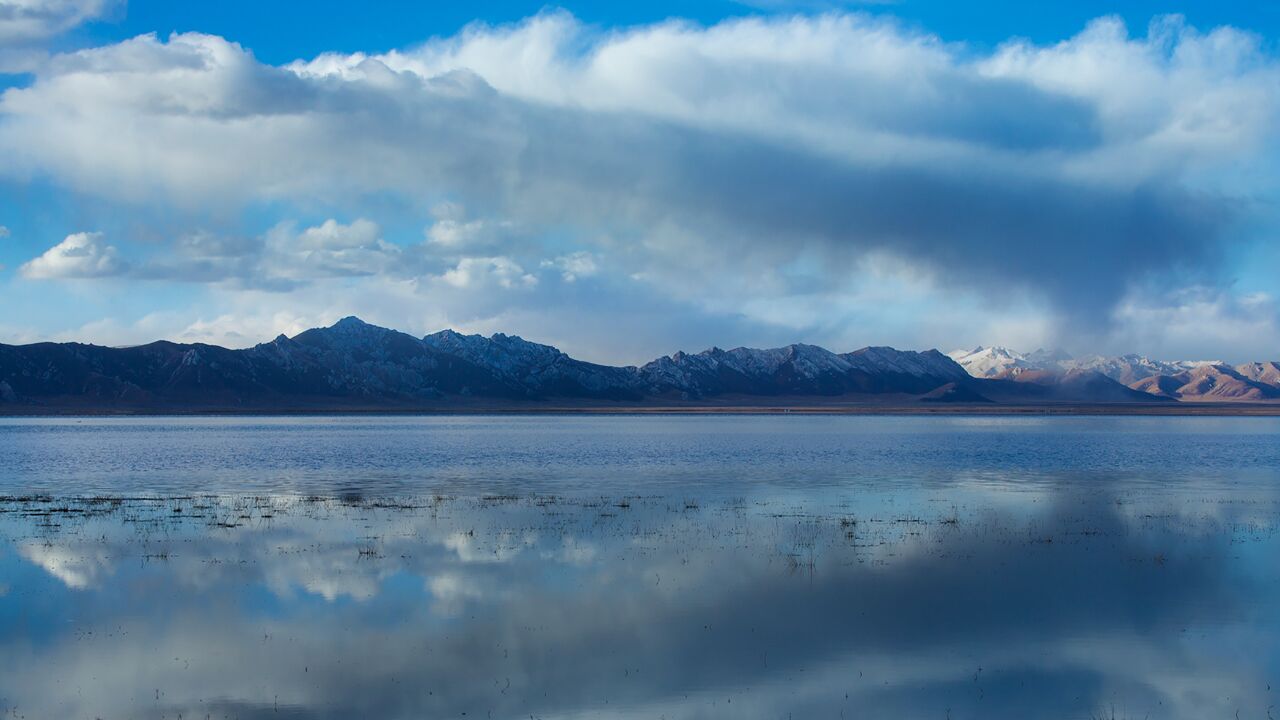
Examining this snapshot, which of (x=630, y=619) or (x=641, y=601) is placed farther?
(x=641, y=601)

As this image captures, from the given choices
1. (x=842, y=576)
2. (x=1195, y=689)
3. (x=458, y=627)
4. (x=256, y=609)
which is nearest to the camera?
(x=1195, y=689)

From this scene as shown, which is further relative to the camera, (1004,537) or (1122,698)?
(1004,537)

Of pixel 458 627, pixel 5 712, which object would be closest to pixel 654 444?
pixel 458 627

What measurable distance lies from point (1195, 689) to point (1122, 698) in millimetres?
1542

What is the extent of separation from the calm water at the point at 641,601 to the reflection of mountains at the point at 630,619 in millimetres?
94

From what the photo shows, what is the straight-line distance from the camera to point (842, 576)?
2708 centimetres

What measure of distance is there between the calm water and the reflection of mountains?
0.09 meters

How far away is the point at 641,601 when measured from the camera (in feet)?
79.2

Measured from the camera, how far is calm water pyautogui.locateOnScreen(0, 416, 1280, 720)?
17375mm

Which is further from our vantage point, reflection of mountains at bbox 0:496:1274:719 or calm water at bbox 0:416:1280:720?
calm water at bbox 0:416:1280:720

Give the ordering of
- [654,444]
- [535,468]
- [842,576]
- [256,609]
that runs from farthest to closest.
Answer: [654,444] → [535,468] → [842,576] → [256,609]

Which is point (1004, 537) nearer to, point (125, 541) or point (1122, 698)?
point (1122, 698)

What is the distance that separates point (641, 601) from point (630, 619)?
1814 millimetres

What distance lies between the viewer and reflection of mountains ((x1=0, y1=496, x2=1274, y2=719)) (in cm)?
1727
